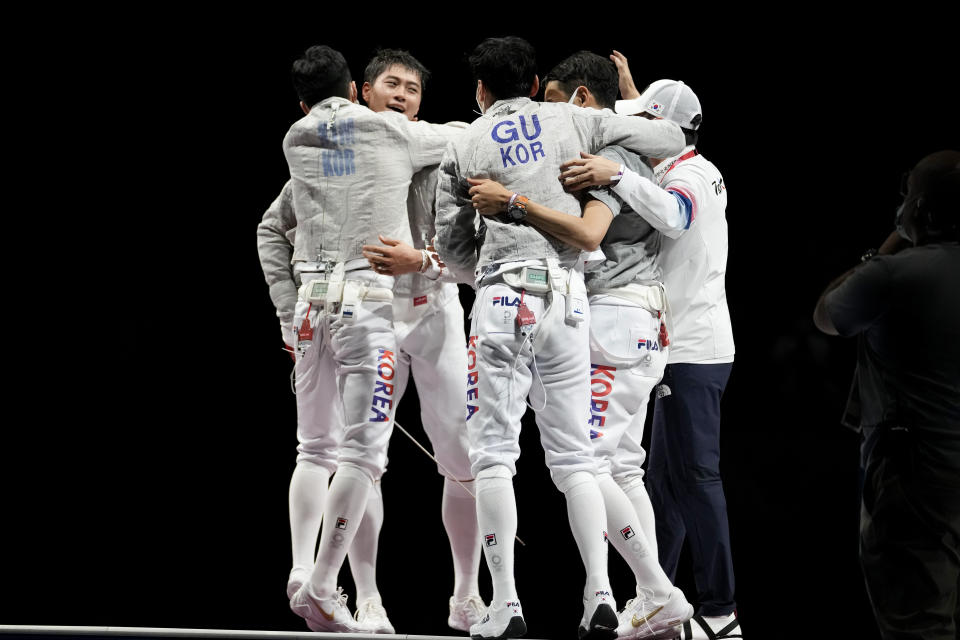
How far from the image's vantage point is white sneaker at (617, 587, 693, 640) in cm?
301

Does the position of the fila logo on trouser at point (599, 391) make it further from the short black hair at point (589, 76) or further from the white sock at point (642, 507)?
the short black hair at point (589, 76)

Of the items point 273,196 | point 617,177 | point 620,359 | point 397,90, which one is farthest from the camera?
point 273,196

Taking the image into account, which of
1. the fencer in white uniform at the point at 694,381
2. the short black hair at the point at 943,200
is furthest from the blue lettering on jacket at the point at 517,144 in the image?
the short black hair at the point at 943,200

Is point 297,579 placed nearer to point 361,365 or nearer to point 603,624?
point 361,365

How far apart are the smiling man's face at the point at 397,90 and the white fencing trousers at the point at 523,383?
94 centimetres

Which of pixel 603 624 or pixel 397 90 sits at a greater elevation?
pixel 397 90

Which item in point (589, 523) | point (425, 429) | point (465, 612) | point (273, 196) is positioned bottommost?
point (465, 612)

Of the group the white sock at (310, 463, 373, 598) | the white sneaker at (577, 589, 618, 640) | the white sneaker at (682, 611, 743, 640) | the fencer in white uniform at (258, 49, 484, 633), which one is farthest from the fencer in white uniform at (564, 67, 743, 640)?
the white sock at (310, 463, 373, 598)

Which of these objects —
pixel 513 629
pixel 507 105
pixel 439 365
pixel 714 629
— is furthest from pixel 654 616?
pixel 507 105

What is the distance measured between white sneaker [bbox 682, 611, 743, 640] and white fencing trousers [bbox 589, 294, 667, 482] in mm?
578

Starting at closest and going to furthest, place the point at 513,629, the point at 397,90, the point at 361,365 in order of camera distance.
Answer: the point at 513,629 → the point at 361,365 → the point at 397,90

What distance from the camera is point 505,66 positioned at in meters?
3.00

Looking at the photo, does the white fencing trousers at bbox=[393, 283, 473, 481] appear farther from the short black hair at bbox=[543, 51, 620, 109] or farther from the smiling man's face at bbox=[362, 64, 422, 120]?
the short black hair at bbox=[543, 51, 620, 109]

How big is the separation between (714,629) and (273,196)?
346 centimetres
